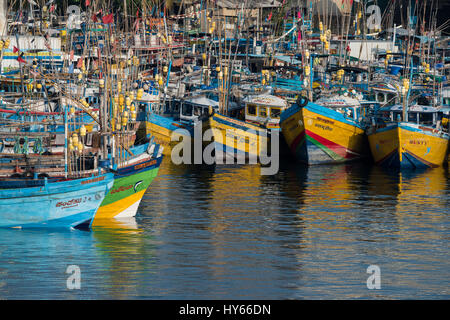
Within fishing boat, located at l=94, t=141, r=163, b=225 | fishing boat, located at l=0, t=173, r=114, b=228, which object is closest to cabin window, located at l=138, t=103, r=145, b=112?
fishing boat, located at l=94, t=141, r=163, b=225

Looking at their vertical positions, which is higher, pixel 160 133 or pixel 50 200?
pixel 50 200

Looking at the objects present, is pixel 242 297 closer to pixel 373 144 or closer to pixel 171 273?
pixel 171 273

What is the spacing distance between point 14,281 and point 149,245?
184 inches

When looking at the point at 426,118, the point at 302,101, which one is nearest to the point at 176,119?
the point at 302,101

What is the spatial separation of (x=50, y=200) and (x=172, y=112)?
2451 cm

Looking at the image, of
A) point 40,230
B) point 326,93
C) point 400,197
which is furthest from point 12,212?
point 326,93

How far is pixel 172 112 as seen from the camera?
49281 millimetres

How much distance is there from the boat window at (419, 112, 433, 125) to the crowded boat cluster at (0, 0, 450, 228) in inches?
1.9

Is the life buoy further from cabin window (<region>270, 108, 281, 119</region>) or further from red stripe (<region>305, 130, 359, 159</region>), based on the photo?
cabin window (<region>270, 108, 281, 119</region>)

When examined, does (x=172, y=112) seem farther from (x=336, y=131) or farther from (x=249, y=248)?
(x=249, y=248)

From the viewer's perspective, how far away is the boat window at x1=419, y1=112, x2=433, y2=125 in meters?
44.6

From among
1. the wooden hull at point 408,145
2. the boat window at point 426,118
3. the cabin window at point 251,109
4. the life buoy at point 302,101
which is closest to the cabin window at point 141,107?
the cabin window at point 251,109

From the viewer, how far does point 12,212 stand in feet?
82.9

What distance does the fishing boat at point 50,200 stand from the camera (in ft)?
81.9
